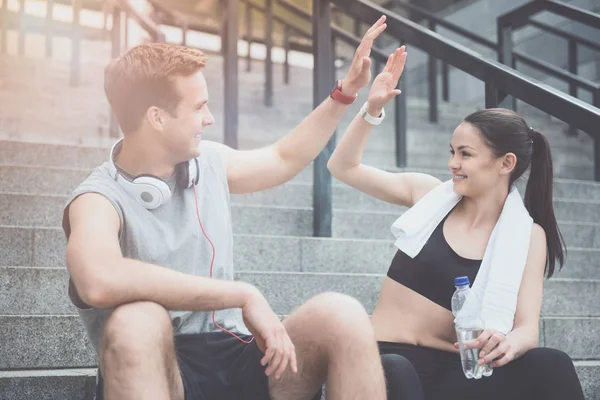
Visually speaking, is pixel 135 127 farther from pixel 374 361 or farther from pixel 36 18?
pixel 36 18

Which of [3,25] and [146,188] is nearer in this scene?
[146,188]

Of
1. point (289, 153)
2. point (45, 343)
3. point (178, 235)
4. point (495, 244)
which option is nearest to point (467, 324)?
point (495, 244)

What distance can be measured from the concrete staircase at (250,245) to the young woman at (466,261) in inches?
25.6

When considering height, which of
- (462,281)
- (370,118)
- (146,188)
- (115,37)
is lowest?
(462,281)

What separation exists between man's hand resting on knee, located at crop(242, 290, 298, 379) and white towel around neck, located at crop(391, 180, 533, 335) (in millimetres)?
640

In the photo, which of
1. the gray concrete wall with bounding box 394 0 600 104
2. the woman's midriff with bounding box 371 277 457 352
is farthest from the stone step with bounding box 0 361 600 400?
the gray concrete wall with bounding box 394 0 600 104

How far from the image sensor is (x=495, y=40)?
25.5ft

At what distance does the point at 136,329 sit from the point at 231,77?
8.29 feet

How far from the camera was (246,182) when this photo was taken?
2.31 meters

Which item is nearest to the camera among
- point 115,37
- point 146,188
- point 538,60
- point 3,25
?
point 146,188

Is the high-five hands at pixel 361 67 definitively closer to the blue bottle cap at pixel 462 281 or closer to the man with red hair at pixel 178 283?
the man with red hair at pixel 178 283

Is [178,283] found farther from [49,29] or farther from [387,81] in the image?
[49,29]

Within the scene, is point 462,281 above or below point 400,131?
below

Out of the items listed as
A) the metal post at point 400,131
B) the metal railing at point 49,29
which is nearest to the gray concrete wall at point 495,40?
the metal post at point 400,131
